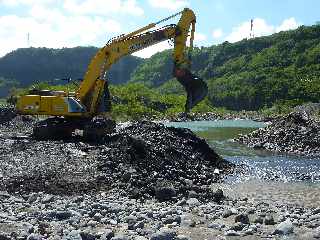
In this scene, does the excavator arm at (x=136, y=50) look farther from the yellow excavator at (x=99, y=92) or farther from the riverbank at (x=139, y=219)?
the riverbank at (x=139, y=219)

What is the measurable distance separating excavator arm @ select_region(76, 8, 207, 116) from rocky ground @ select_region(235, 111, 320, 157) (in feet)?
39.3

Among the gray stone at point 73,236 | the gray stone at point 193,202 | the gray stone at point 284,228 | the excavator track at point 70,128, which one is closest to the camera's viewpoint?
the gray stone at point 73,236

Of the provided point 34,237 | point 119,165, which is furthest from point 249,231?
point 119,165

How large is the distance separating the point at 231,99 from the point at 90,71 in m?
151

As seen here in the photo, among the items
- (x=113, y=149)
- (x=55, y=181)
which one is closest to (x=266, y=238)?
(x=55, y=181)

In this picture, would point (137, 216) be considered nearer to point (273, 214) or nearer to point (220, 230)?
point (220, 230)

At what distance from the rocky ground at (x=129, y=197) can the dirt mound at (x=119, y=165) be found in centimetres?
3

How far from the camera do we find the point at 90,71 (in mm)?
27766


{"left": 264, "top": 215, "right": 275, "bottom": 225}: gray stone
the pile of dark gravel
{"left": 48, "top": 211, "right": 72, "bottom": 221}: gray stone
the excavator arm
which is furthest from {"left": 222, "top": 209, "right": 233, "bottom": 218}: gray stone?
the pile of dark gravel

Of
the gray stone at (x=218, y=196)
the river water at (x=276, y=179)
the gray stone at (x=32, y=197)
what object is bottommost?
the river water at (x=276, y=179)

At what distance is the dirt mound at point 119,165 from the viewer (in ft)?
55.2

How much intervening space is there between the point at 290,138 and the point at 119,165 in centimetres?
2224

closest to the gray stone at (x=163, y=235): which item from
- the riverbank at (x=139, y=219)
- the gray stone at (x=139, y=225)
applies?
the riverbank at (x=139, y=219)

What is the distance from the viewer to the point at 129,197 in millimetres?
16234
